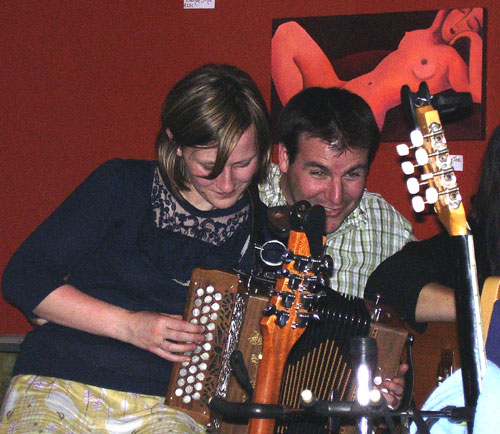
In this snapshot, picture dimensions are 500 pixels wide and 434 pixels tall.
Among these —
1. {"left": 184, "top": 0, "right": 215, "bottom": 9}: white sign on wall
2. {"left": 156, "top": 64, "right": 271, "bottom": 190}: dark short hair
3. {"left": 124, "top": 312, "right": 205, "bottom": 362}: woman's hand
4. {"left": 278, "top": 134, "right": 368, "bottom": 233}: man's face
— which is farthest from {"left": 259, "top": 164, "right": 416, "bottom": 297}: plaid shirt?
{"left": 184, "top": 0, "right": 215, "bottom": 9}: white sign on wall

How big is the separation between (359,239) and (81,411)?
1.13 m

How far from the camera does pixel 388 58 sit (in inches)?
114

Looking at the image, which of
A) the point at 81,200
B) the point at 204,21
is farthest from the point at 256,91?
the point at 204,21

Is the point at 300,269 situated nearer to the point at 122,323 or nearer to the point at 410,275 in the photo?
the point at 122,323

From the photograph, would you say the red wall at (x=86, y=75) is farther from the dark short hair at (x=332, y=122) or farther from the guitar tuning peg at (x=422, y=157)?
the guitar tuning peg at (x=422, y=157)

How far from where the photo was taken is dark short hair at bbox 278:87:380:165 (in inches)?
88.7

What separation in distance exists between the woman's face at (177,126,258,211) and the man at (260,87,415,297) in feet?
1.09

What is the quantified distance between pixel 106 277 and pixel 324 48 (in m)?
1.56

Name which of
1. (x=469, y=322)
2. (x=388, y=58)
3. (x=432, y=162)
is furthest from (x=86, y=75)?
(x=469, y=322)

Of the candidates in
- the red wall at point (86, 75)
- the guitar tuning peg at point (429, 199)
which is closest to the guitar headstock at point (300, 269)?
the guitar tuning peg at point (429, 199)

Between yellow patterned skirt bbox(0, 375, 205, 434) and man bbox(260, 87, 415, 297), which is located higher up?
man bbox(260, 87, 415, 297)

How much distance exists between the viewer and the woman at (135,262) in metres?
1.75

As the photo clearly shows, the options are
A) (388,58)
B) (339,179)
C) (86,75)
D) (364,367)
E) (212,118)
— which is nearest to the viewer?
(364,367)

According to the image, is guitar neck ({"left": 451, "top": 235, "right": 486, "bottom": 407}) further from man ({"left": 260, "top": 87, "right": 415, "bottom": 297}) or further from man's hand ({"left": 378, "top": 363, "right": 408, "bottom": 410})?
man ({"left": 260, "top": 87, "right": 415, "bottom": 297})
